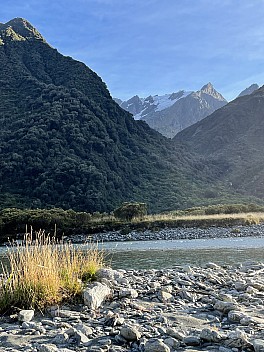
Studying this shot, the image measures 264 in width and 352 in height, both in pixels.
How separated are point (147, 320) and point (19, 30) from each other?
11939 cm

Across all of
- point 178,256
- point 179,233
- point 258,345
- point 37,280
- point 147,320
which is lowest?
point 179,233

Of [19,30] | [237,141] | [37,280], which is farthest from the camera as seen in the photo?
[237,141]

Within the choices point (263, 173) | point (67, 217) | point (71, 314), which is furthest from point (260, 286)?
point (263, 173)

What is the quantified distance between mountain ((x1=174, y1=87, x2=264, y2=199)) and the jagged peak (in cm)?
5045

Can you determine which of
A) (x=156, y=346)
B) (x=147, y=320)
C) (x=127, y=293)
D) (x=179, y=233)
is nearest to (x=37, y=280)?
(x=127, y=293)

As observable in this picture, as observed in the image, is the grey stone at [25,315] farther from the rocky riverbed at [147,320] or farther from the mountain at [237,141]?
the mountain at [237,141]

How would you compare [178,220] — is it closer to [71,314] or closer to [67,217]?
[67,217]

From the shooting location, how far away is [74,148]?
68.1m

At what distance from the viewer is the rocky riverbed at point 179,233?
103 ft

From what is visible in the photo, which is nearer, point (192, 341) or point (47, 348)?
point (47, 348)

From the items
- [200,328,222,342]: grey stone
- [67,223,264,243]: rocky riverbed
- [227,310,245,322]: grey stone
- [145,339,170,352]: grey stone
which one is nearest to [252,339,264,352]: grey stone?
[200,328,222,342]: grey stone

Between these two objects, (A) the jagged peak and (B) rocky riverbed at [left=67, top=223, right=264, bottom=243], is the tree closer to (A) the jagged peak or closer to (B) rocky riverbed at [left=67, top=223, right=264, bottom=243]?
(B) rocky riverbed at [left=67, top=223, right=264, bottom=243]

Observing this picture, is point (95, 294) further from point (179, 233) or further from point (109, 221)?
point (109, 221)

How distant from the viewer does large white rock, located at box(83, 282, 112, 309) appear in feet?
19.9
